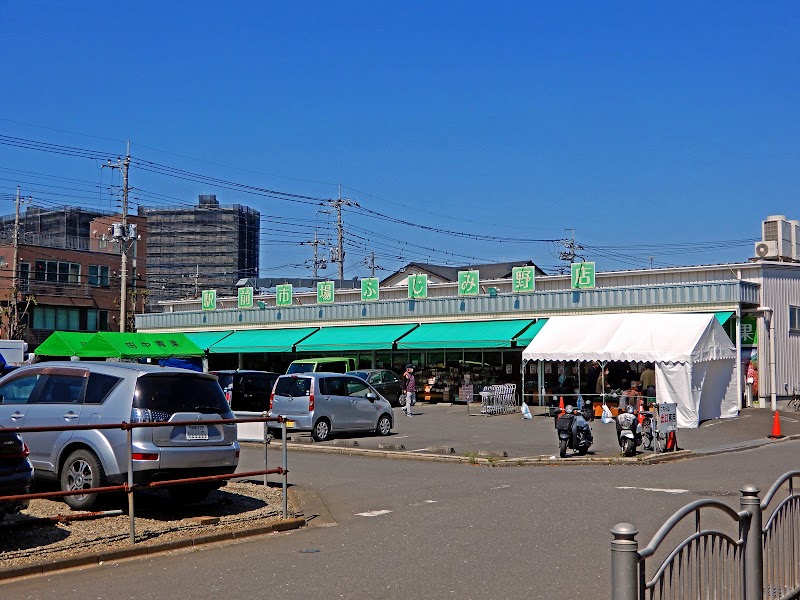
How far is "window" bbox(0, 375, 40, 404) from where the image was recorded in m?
12.0

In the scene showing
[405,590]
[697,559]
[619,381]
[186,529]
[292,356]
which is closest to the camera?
[697,559]

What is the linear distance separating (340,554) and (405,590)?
1678 mm

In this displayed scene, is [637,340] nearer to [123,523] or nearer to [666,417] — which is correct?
[666,417]

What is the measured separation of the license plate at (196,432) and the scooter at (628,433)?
1039cm

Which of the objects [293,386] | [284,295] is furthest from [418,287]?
[293,386]

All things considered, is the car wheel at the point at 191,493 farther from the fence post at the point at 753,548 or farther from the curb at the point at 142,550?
the fence post at the point at 753,548

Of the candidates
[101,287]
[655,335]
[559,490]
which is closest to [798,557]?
[559,490]

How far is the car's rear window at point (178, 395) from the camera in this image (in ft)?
36.3

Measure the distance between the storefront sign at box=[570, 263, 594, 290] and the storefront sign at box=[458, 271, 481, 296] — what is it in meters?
5.00

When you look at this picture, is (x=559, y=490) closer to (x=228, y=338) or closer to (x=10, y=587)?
(x=10, y=587)

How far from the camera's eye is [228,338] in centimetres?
4831

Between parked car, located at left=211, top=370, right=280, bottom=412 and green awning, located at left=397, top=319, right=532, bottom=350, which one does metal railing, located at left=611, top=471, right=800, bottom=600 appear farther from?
green awning, located at left=397, top=319, right=532, bottom=350

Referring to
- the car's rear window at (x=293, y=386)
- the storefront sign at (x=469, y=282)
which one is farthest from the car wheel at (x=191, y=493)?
the storefront sign at (x=469, y=282)

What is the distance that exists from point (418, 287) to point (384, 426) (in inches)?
748
